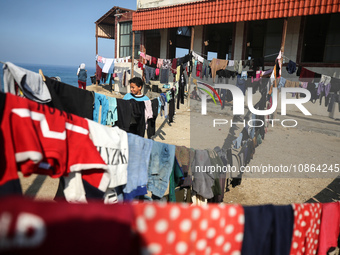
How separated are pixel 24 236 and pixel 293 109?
1464cm

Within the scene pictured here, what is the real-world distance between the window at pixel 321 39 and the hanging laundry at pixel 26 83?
12800mm

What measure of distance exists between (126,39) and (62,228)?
Answer: 18.5 meters

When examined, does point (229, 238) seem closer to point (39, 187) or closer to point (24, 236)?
point (24, 236)

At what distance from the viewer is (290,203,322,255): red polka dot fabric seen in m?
1.89

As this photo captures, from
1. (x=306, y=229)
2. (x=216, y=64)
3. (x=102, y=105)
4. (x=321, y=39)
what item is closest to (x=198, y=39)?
(x=216, y=64)

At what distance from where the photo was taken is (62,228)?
0.88m

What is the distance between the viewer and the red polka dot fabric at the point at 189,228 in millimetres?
1192

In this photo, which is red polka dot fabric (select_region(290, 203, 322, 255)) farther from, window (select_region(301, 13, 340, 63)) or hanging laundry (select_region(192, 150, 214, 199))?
window (select_region(301, 13, 340, 63))

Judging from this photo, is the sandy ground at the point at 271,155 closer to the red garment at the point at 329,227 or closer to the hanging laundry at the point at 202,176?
the hanging laundry at the point at 202,176

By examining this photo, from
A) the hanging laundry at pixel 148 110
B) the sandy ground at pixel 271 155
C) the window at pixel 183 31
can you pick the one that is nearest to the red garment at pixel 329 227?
the sandy ground at pixel 271 155

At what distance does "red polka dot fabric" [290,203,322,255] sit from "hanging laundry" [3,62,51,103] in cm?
264

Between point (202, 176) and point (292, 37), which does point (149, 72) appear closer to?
point (292, 37)

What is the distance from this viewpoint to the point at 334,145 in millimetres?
9008

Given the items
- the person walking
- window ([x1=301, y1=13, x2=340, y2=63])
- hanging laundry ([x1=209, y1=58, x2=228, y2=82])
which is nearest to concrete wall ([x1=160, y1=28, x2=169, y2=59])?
hanging laundry ([x1=209, y1=58, x2=228, y2=82])
